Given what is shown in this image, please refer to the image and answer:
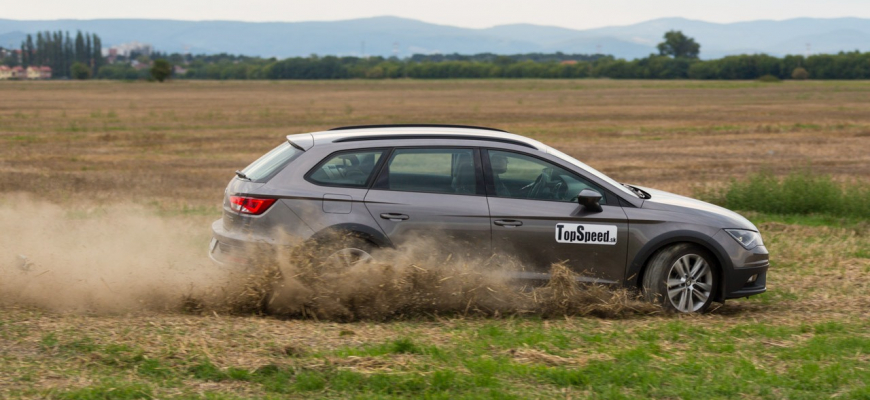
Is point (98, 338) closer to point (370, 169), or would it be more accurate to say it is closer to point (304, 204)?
point (304, 204)

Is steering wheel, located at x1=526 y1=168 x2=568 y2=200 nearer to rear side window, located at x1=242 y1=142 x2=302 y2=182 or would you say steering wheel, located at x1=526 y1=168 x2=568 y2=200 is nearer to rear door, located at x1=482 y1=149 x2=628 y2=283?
rear door, located at x1=482 y1=149 x2=628 y2=283

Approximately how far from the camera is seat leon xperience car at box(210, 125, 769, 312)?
654 cm

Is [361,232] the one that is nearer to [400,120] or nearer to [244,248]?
[244,248]

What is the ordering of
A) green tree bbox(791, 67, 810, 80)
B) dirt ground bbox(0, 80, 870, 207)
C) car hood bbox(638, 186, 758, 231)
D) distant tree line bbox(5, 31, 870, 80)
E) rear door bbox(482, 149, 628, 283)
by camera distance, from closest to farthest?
rear door bbox(482, 149, 628, 283)
car hood bbox(638, 186, 758, 231)
dirt ground bbox(0, 80, 870, 207)
green tree bbox(791, 67, 810, 80)
distant tree line bbox(5, 31, 870, 80)

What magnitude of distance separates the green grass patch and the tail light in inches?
347

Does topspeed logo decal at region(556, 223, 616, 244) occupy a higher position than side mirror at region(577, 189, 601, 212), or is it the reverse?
side mirror at region(577, 189, 601, 212)

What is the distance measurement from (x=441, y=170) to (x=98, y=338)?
2.91 meters

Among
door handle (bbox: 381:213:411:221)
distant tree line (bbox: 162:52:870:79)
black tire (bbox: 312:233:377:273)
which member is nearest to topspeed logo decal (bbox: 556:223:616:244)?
door handle (bbox: 381:213:411:221)

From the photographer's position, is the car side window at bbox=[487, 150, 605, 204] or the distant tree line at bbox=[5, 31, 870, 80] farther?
the distant tree line at bbox=[5, 31, 870, 80]

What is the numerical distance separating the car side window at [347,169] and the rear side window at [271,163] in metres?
0.28

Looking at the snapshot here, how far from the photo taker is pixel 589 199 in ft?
21.7

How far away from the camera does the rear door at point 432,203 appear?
6.55m

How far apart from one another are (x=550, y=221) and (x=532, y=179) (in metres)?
0.42

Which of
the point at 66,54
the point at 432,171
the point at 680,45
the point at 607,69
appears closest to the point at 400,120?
the point at 432,171
